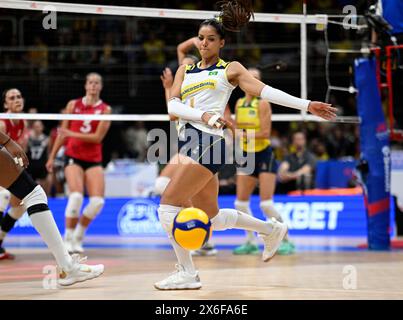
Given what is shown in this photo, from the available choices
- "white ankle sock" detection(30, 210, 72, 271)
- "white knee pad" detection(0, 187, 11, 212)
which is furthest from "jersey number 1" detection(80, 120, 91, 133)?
"white ankle sock" detection(30, 210, 72, 271)

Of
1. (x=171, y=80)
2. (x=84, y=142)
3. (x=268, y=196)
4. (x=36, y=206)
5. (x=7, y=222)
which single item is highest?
(x=171, y=80)

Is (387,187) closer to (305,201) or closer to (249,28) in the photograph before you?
(305,201)

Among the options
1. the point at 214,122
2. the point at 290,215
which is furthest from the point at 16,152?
→ the point at 290,215

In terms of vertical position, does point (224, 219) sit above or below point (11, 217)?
above

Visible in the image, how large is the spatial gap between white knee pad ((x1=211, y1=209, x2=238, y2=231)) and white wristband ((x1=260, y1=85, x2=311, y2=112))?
110 centimetres

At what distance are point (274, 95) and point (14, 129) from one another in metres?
4.27

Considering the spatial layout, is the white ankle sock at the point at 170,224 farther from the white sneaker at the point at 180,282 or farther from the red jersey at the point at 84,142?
the red jersey at the point at 84,142

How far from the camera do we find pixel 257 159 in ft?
31.9

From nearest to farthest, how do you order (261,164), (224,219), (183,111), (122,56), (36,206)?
(36,206) < (183,111) < (224,219) < (261,164) < (122,56)

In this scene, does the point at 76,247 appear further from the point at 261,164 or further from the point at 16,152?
the point at 16,152
